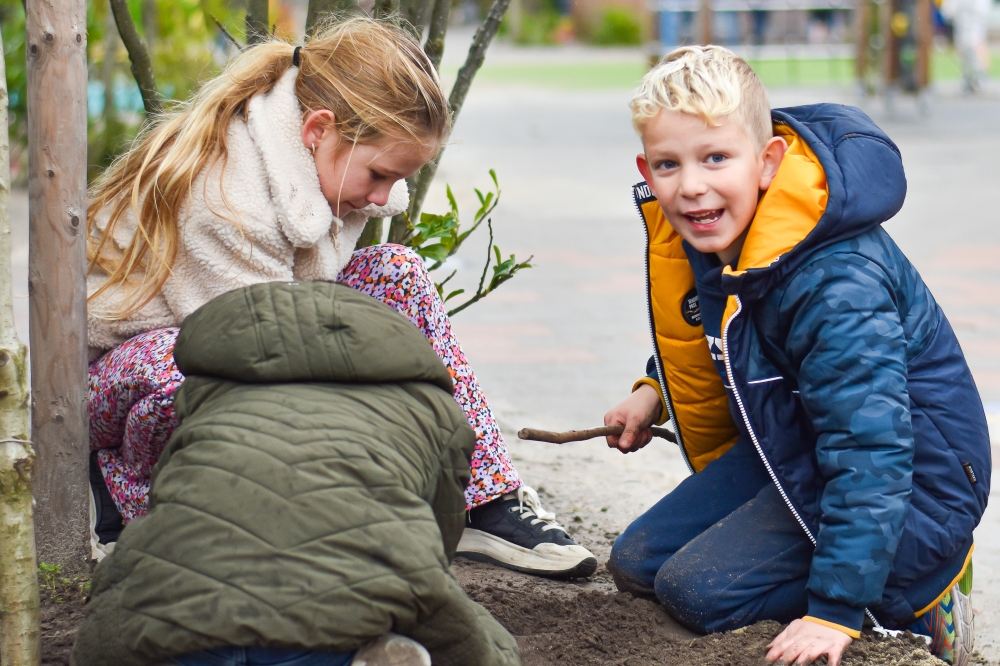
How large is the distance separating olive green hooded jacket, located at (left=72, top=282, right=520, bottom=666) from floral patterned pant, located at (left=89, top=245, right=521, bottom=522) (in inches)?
23.8

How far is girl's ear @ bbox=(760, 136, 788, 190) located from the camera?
210 centimetres

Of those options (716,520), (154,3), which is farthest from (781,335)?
(154,3)

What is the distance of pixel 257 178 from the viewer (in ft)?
7.15

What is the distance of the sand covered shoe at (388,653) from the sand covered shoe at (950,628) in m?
1.08

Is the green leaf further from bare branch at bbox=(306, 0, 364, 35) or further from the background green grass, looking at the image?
A: the background green grass

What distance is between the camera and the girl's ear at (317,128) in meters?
2.17

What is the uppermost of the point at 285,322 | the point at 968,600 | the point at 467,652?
the point at 285,322

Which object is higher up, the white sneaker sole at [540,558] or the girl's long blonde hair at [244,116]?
the girl's long blonde hair at [244,116]

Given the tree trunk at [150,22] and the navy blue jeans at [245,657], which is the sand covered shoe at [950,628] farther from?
the tree trunk at [150,22]

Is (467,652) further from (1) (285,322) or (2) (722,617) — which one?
(2) (722,617)

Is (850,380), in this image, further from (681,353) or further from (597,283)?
(597,283)

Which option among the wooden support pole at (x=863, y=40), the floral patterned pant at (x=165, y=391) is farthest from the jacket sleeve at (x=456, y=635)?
the wooden support pole at (x=863, y=40)

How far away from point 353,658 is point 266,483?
10.8 inches

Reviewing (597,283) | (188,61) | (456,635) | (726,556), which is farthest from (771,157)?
(188,61)
